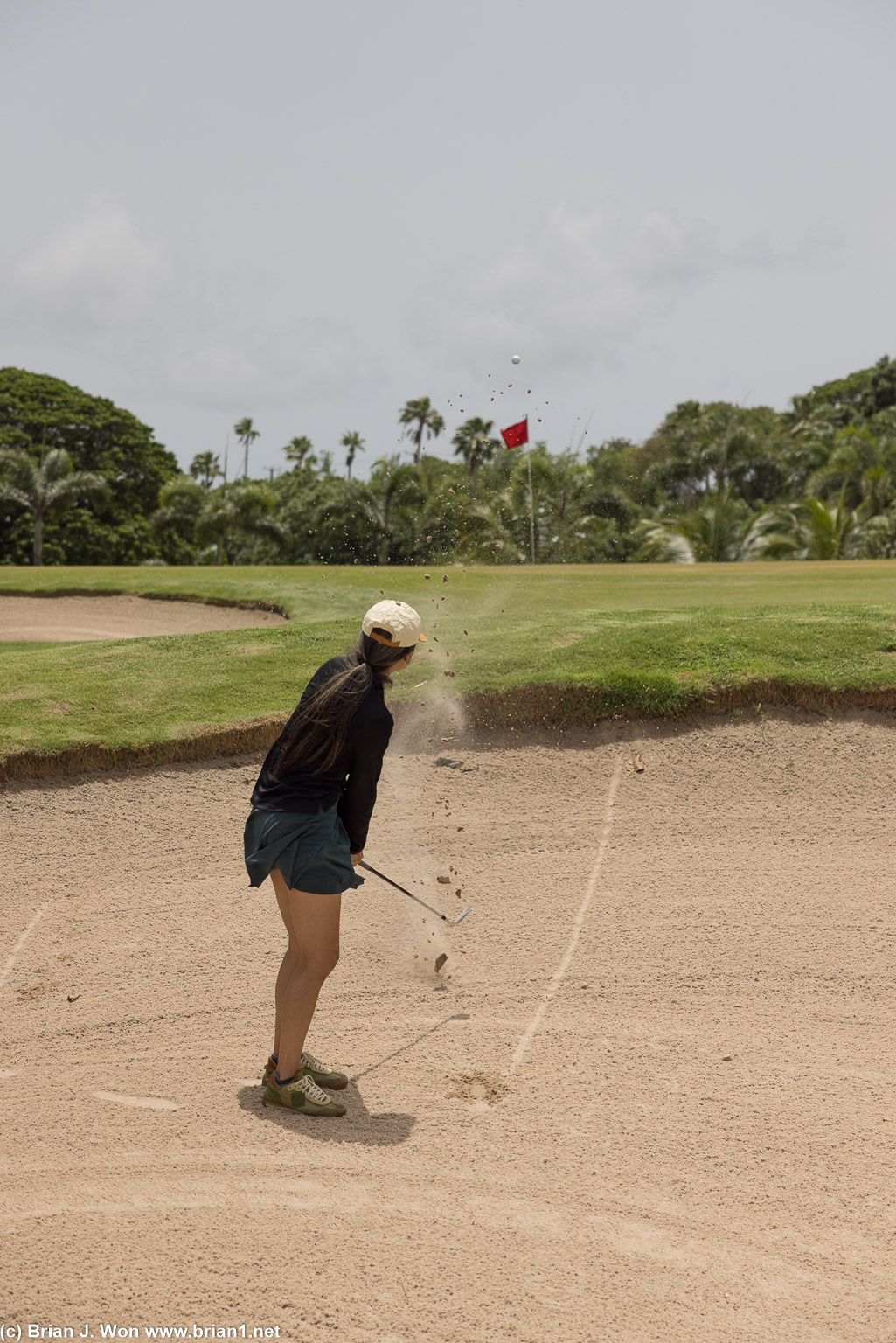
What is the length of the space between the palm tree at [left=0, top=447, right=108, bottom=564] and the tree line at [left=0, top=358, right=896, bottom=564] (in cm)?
7

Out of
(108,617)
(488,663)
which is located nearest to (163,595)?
(108,617)

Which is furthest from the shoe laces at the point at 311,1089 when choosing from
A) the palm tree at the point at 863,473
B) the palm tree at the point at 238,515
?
the palm tree at the point at 863,473

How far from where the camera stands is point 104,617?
751 inches

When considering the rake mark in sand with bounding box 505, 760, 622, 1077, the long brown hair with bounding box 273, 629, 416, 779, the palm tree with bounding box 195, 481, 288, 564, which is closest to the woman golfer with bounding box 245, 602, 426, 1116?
the long brown hair with bounding box 273, 629, 416, 779

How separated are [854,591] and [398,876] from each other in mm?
12250

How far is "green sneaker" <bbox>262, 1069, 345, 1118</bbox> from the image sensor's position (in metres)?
5.14

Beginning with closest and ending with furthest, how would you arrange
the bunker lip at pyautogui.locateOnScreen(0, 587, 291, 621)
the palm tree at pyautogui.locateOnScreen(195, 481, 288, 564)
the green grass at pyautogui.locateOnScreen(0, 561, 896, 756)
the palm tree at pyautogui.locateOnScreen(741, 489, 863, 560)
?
1. the green grass at pyautogui.locateOnScreen(0, 561, 896, 756)
2. the bunker lip at pyautogui.locateOnScreen(0, 587, 291, 621)
3. the palm tree at pyautogui.locateOnScreen(741, 489, 863, 560)
4. the palm tree at pyautogui.locateOnScreen(195, 481, 288, 564)

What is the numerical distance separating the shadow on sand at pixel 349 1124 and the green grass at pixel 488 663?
4.85 metres

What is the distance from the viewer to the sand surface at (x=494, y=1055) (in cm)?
405

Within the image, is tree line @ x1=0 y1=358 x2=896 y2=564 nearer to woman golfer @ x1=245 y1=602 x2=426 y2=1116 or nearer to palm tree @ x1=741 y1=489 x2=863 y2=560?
palm tree @ x1=741 y1=489 x2=863 y2=560

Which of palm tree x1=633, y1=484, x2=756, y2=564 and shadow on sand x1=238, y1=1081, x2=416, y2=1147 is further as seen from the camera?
palm tree x1=633, y1=484, x2=756, y2=564

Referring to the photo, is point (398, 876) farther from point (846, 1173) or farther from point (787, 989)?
point (846, 1173)

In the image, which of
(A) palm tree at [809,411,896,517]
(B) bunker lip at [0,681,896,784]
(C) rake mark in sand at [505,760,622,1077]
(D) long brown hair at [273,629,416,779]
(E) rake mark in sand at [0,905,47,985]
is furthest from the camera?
(A) palm tree at [809,411,896,517]

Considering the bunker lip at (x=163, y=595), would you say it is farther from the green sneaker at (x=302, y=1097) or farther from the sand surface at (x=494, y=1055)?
the green sneaker at (x=302, y=1097)
